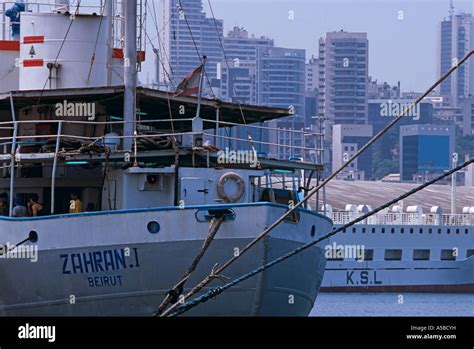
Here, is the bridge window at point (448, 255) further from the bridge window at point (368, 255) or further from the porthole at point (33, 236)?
the porthole at point (33, 236)

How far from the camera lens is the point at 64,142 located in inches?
1335

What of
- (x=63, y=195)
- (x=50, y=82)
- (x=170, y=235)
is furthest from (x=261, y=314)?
(x=50, y=82)

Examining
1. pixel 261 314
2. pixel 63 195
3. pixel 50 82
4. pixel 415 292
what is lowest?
pixel 415 292

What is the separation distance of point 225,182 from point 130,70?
3.64m

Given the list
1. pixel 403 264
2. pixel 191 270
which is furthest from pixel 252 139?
pixel 403 264

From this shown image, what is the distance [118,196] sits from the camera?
33344mm

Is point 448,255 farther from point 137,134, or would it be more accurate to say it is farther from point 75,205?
point 75,205

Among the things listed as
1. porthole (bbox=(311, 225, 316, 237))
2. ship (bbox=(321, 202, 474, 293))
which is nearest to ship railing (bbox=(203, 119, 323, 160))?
porthole (bbox=(311, 225, 316, 237))

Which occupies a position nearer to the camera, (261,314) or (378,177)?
(261,314)

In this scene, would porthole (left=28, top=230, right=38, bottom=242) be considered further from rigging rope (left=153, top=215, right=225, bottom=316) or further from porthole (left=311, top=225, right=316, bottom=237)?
porthole (left=311, top=225, right=316, bottom=237)

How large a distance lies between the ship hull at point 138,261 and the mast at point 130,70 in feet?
9.48

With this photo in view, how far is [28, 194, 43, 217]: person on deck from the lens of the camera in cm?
3369
